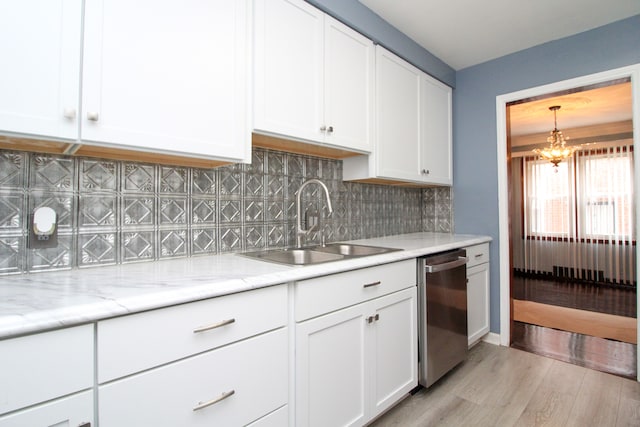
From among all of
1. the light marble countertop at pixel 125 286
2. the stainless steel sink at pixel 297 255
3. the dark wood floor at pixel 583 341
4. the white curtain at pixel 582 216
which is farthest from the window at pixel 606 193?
the light marble countertop at pixel 125 286

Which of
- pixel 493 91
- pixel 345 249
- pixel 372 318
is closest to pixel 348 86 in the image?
pixel 345 249

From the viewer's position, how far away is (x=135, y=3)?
1126 mm

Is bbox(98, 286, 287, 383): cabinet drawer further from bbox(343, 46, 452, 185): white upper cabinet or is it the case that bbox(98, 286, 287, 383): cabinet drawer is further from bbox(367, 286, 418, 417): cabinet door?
bbox(343, 46, 452, 185): white upper cabinet

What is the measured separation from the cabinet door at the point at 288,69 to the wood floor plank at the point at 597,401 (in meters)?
2.07

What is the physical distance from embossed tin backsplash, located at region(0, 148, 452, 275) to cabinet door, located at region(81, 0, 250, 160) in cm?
33

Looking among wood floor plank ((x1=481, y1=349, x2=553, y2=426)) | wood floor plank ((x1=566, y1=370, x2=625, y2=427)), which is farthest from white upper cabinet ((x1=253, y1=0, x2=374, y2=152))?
wood floor plank ((x1=566, y1=370, x2=625, y2=427))

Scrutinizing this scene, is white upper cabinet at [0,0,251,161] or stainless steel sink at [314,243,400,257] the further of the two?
stainless steel sink at [314,243,400,257]

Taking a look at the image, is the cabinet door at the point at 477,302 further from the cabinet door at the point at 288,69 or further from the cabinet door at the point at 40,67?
the cabinet door at the point at 40,67

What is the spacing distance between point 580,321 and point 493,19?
3.04m

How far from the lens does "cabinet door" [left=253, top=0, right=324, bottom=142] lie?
1.50 metres

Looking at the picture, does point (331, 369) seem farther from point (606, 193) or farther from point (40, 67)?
point (606, 193)

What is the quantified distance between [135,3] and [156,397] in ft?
4.19

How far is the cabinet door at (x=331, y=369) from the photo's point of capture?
4.23 ft

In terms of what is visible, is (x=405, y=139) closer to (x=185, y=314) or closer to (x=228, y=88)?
(x=228, y=88)
